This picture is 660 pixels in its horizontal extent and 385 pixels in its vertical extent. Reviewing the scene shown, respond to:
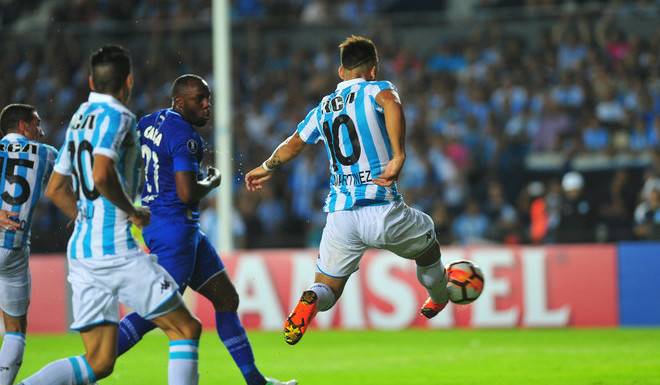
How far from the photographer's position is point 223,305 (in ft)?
27.2

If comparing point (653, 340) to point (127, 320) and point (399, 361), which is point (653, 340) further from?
point (127, 320)

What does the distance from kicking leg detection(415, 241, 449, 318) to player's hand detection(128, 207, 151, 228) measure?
101 inches

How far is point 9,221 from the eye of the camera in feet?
27.0

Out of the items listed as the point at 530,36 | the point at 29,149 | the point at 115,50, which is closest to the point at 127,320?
the point at 29,149

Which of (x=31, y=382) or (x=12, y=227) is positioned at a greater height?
(x=12, y=227)

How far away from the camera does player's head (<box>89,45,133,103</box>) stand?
681cm

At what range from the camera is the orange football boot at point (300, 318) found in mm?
8234

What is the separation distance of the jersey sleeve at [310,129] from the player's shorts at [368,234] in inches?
24.2

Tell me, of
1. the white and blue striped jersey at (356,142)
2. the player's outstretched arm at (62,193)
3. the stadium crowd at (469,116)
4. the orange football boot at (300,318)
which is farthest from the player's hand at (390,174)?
the stadium crowd at (469,116)

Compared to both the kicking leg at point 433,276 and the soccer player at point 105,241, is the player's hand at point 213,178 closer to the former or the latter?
the soccer player at point 105,241

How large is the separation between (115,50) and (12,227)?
204cm

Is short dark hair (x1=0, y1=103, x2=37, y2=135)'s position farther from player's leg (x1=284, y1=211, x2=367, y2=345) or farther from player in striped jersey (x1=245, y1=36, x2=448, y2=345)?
player's leg (x1=284, y1=211, x2=367, y2=345)

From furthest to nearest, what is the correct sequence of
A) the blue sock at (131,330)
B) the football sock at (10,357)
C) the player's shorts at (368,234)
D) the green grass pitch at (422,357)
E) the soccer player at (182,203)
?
the green grass pitch at (422,357), the player's shorts at (368,234), the football sock at (10,357), the blue sock at (131,330), the soccer player at (182,203)

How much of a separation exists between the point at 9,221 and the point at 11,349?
0.89 meters
